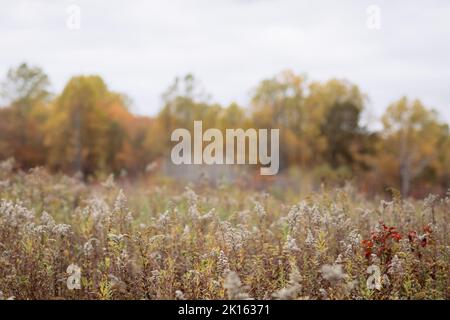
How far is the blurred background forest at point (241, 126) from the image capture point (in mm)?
32094

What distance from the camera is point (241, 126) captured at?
32.7 m

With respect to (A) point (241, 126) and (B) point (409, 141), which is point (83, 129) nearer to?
(A) point (241, 126)

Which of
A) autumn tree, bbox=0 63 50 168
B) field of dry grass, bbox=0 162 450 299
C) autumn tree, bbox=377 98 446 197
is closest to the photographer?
field of dry grass, bbox=0 162 450 299

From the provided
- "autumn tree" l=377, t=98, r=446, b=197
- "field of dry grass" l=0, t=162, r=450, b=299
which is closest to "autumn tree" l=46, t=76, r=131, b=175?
"autumn tree" l=377, t=98, r=446, b=197

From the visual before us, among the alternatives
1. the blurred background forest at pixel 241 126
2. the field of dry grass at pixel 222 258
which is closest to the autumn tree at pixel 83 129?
the blurred background forest at pixel 241 126

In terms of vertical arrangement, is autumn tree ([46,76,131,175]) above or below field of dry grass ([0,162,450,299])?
above

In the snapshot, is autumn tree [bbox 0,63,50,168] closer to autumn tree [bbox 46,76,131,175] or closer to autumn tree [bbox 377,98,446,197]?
autumn tree [bbox 46,76,131,175]

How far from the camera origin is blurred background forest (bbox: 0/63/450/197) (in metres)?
32.1

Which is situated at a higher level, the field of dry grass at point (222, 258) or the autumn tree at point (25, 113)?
the autumn tree at point (25, 113)

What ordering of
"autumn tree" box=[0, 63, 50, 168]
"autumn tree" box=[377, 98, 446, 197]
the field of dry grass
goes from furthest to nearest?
"autumn tree" box=[377, 98, 446, 197] → "autumn tree" box=[0, 63, 50, 168] → the field of dry grass

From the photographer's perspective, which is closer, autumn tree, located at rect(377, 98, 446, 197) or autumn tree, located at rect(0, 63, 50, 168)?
autumn tree, located at rect(0, 63, 50, 168)

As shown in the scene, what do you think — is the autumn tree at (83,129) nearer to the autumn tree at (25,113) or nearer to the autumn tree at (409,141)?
the autumn tree at (25,113)

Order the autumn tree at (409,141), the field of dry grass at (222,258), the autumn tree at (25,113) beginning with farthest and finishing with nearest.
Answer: the autumn tree at (409,141)
the autumn tree at (25,113)
the field of dry grass at (222,258)
